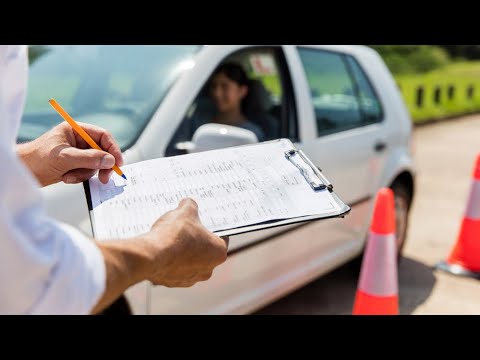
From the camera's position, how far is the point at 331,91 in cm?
378

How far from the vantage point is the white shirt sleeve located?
0.88 meters

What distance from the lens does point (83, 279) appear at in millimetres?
960

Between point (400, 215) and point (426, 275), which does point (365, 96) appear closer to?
point (400, 215)

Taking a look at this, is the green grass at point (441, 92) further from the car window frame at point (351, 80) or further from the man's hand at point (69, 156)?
the man's hand at point (69, 156)

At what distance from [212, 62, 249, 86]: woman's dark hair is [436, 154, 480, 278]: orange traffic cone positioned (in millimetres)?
1780

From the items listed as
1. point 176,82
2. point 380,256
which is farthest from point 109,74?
point 380,256

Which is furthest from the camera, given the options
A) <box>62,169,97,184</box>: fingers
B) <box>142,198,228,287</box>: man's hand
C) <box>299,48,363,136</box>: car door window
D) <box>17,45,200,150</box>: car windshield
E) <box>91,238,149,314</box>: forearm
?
<box>299,48,363,136</box>: car door window

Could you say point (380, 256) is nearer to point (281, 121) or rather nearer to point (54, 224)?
point (281, 121)

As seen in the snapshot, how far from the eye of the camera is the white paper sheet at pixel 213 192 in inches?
51.6

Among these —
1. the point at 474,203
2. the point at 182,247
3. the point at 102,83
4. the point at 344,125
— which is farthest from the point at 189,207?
the point at 474,203

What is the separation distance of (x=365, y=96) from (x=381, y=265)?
1350 millimetres

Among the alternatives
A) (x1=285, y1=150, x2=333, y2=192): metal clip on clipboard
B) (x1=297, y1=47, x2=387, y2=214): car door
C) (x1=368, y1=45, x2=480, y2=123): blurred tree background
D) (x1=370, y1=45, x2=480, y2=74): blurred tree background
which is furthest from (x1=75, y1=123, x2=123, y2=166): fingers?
(x1=370, y1=45, x2=480, y2=74): blurred tree background

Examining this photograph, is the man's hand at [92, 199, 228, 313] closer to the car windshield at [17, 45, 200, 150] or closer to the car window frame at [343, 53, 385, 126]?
the car windshield at [17, 45, 200, 150]

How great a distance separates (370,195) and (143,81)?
66.4 inches
